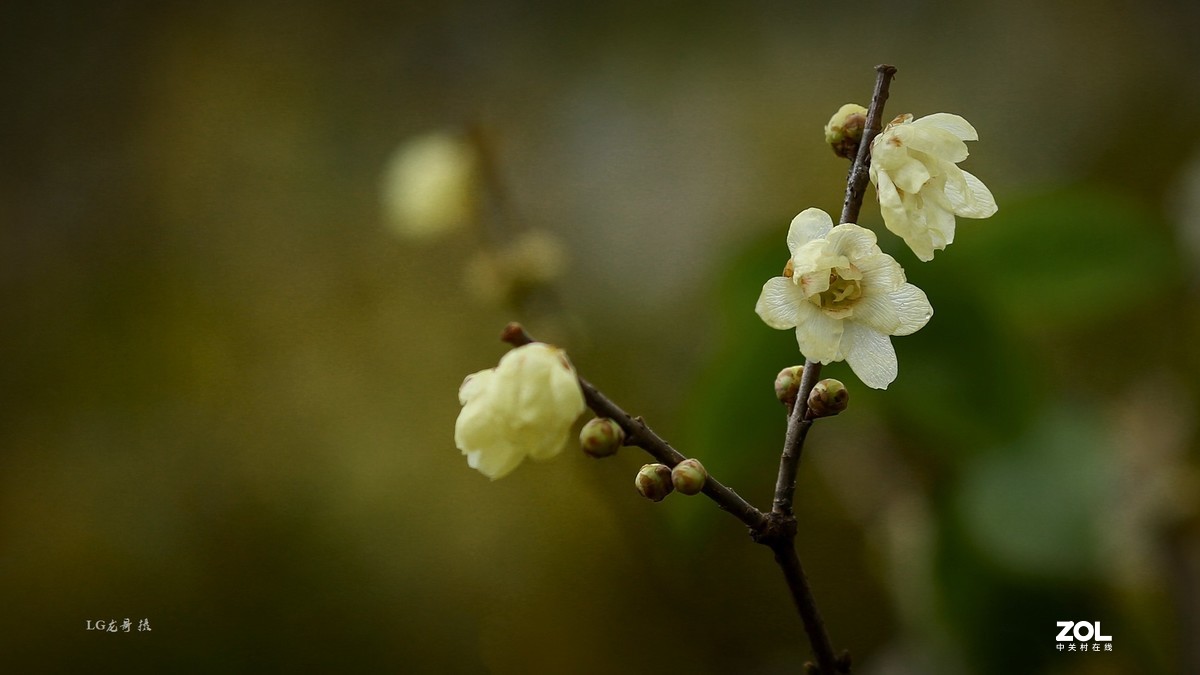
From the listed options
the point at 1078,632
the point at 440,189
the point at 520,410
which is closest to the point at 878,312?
the point at 520,410

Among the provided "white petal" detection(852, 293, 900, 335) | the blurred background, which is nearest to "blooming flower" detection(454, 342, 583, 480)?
"white petal" detection(852, 293, 900, 335)

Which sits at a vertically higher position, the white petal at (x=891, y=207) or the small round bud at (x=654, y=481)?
the white petal at (x=891, y=207)

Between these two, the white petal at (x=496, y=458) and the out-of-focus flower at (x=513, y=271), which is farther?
the out-of-focus flower at (x=513, y=271)

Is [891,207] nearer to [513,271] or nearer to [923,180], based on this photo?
[923,180]

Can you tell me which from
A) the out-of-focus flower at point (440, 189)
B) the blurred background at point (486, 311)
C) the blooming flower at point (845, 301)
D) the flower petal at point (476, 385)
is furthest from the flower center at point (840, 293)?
the out-of-focus flower at point (440, 189)

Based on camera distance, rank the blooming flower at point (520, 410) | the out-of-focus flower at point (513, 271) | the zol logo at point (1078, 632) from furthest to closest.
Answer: the out-of-focus flower at point (513, 271) < the zol logo at point (1078, 632) < the blooming flower at point (520, 410)

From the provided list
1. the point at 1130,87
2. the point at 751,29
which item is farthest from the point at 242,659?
the point at 1130,87

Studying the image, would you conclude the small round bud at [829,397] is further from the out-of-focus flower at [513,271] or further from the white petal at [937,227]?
the out-of-focus flower at [513,271]

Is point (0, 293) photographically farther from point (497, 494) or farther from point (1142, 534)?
point (1142, 534)

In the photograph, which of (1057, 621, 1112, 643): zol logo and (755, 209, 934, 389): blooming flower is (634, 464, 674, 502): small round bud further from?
(1057, 621, 1112, 643): zol logo
